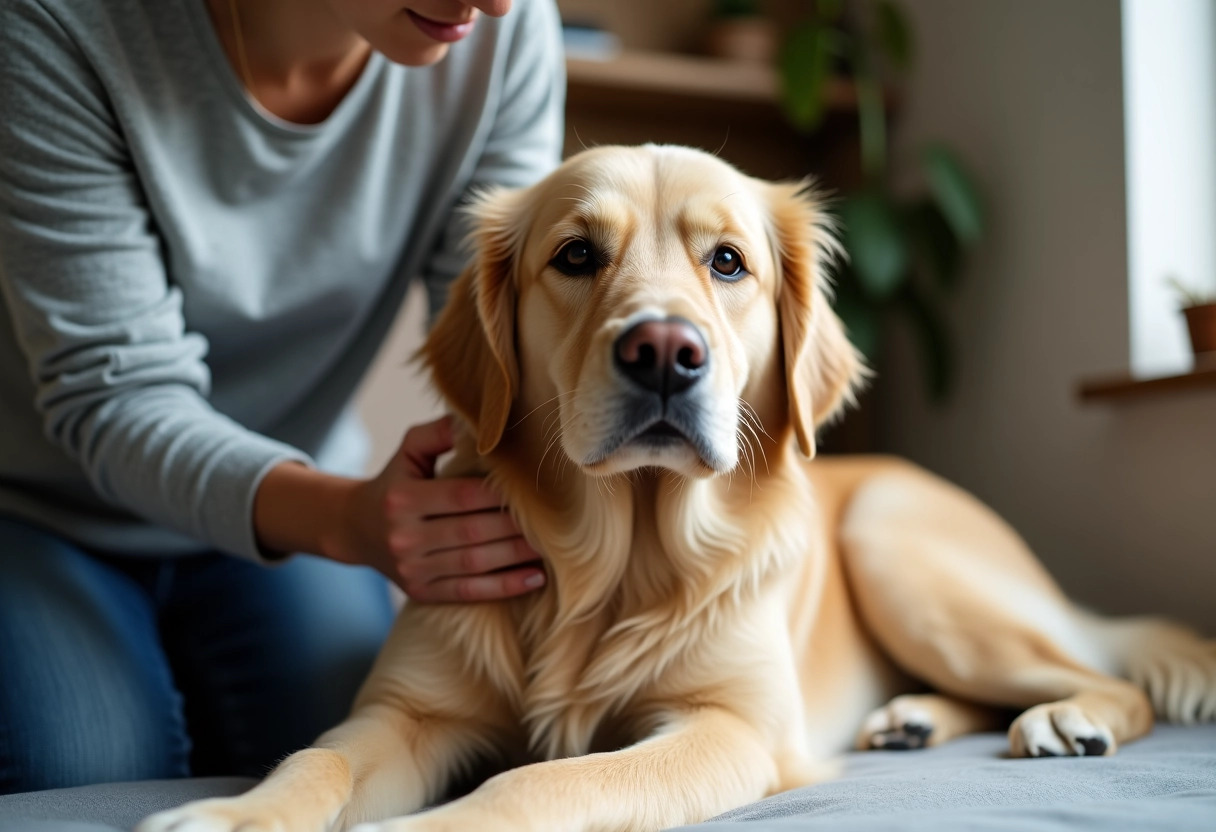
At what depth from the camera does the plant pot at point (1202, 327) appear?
2.11m

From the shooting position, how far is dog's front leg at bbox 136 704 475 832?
972 mm

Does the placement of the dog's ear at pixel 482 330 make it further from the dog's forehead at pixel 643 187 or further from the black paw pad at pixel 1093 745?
the black paw pad at pixel 1093 745

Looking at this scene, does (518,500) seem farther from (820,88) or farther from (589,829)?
(820,88)

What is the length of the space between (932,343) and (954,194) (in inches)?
16.3

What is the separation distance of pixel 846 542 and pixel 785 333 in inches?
20.1

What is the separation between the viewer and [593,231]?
1.37m

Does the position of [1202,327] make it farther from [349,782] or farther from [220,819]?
[220,819]

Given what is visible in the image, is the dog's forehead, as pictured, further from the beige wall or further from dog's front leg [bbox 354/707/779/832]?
the beige wall

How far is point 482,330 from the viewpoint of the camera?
1.46 m

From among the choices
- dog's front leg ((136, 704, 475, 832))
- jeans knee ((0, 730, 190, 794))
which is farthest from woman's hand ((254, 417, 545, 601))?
jeans knee ((0, 730, 190, 794))


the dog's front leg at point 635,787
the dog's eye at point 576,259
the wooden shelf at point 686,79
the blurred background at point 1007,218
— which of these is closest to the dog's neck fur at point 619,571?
the dog's front leg at point 635,787

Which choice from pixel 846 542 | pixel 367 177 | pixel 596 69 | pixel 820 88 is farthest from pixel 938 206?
pixel 367 177

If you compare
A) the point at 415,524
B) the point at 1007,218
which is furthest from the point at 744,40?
the point at 415,524

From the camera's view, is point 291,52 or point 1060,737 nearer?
point 1060,737
